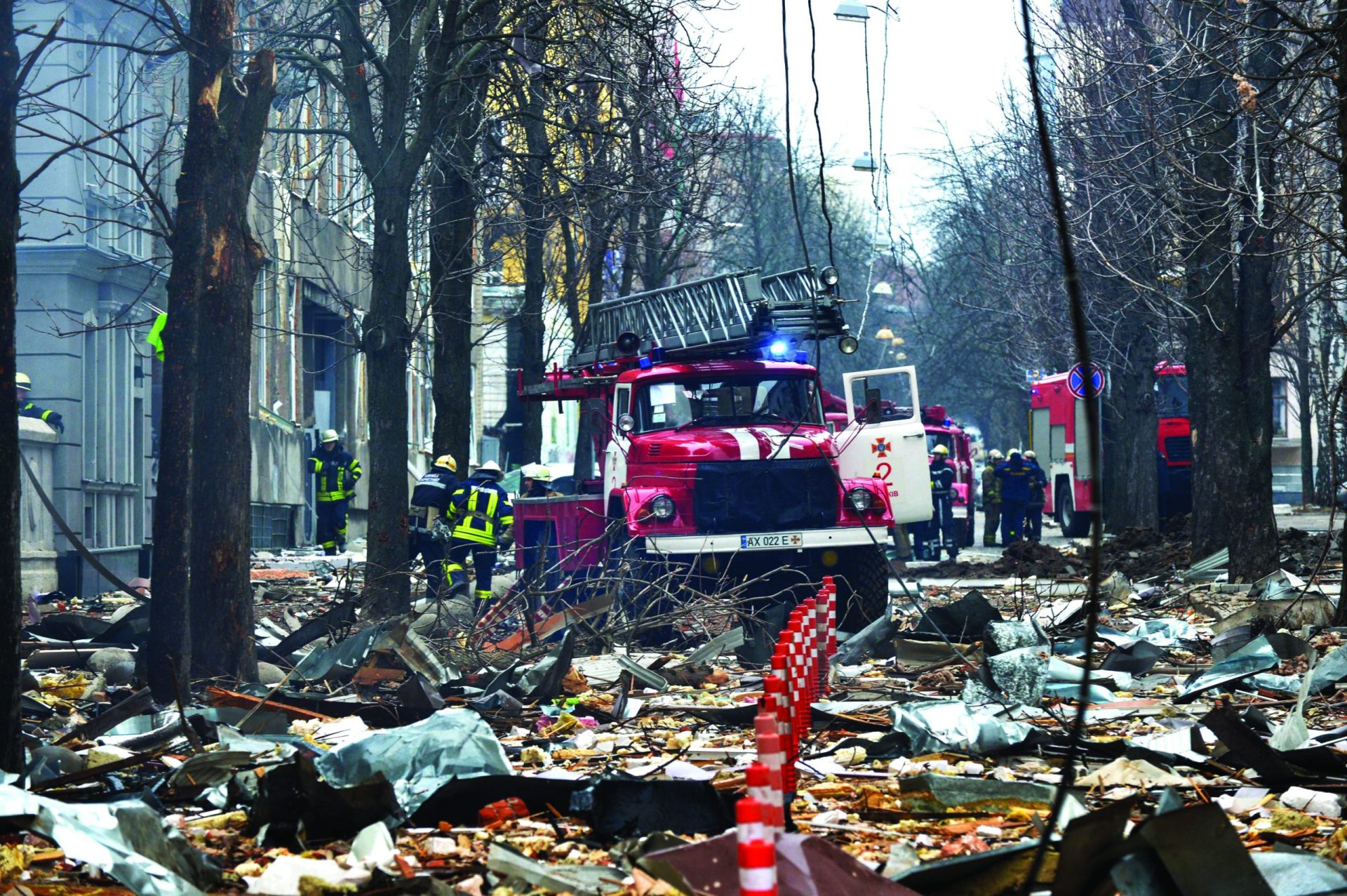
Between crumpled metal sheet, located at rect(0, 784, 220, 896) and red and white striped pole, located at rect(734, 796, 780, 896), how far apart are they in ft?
7.21

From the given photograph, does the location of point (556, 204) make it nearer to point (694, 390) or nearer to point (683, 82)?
point (683, 82)

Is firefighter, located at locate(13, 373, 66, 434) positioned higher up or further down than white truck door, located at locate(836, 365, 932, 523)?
higher up

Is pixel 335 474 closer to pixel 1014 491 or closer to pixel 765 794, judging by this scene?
pixel 1014 491

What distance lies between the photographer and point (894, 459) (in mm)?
14727

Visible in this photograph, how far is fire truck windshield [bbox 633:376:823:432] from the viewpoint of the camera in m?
14.6

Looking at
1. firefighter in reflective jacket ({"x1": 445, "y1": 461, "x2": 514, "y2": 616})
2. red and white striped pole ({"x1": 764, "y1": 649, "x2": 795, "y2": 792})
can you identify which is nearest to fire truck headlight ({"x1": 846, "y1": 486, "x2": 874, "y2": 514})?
firefighter in reflective jacket ({"x1": 445, "y1": 461, "x2": 514, "y2": 616})

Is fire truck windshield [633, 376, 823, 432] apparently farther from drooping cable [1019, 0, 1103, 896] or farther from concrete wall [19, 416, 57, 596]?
drooping cable [1019, 0, 1103, 896]

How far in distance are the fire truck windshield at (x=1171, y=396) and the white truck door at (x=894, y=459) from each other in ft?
60.1

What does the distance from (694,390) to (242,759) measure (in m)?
8.00

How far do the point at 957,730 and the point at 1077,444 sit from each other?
25.1 metres

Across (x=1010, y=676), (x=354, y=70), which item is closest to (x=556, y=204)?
(x=354, y=70)

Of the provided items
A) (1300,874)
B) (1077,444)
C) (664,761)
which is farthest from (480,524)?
(1077,444)

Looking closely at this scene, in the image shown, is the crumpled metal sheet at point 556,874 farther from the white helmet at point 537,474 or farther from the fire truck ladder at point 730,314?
the white helmet at point 537,474

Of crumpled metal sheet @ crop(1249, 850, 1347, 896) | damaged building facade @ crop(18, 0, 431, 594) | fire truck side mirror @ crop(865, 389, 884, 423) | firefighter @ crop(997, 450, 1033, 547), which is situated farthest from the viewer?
firefighter @ crop(997, 450, 1033, 547)
